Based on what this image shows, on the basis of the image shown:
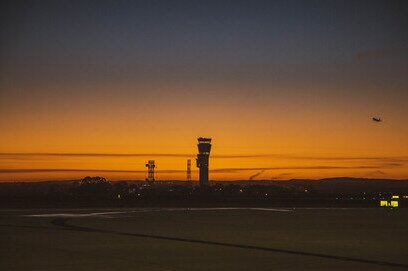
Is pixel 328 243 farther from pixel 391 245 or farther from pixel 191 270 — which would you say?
pixel 191 270

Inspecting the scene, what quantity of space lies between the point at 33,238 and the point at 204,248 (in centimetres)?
757

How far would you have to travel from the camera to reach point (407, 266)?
18.0 metres

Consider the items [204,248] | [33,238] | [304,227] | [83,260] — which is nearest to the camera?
[83,260]

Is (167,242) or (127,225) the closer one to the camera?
(167,242)

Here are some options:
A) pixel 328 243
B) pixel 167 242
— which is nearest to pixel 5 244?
pixel 167 242

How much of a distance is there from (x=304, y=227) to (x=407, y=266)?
50.9 feet

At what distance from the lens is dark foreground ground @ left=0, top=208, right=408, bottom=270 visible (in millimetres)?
18234

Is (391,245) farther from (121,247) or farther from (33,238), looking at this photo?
(33,238)

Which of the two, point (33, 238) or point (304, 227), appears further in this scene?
point (304, 227)

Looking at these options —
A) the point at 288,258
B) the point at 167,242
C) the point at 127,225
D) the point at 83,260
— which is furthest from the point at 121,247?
the point at 127,225

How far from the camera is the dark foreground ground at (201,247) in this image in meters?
18.2

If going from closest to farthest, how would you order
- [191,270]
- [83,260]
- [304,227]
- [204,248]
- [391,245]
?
[191,270], [83,260], [204,248], [391,245], [304,227]

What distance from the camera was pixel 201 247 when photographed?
22.9 meters

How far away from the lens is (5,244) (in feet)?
77.7
